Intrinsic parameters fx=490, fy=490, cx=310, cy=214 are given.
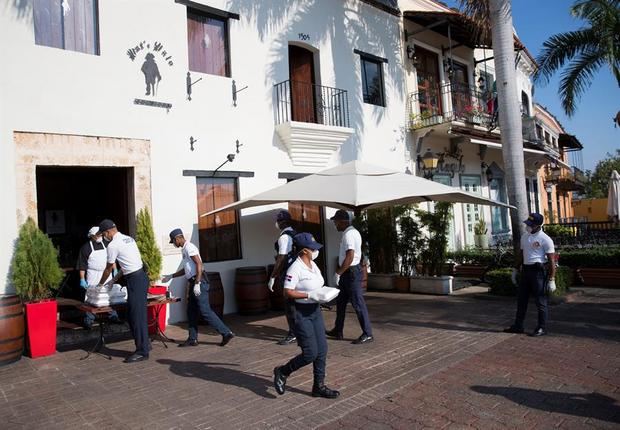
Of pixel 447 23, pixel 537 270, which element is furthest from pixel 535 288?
pixel 447 23

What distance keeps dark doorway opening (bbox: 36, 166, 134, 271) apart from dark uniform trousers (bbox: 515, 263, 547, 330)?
24.2ft

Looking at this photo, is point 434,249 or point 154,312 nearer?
point 154,312

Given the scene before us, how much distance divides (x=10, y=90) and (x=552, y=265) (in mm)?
8037

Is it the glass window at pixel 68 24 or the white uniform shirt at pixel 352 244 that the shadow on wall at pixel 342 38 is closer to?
the glass window at pixel 68 24

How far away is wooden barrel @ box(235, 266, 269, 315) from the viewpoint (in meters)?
8.98

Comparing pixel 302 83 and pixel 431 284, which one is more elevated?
pixel 302 83

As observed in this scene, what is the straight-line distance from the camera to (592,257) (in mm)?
11234

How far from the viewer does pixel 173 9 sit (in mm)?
8898

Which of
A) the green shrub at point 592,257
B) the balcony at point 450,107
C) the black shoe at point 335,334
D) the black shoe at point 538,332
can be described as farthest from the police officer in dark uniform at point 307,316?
the balcony at point 450,107

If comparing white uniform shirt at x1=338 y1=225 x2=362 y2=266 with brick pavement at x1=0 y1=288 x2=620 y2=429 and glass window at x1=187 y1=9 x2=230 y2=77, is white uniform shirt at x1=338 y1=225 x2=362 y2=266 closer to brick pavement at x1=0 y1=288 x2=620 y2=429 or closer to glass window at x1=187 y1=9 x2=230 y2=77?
brick pavement at x1=0 y1=288 x2=620 y2=429

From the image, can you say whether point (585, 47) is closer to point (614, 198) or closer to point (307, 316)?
point (614, 198)

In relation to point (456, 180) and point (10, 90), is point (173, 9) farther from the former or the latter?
point (456, 180)

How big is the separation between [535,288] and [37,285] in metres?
6.84

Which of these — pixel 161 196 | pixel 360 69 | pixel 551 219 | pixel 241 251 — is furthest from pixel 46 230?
pixel 551 219
